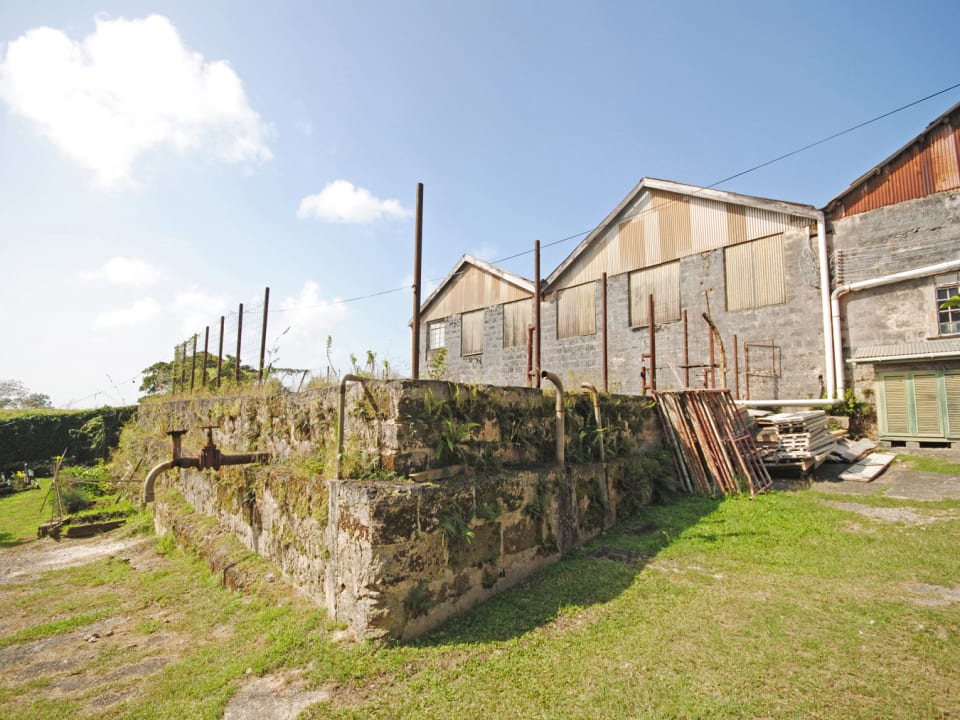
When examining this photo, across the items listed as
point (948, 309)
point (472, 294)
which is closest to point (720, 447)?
point (948, 309)

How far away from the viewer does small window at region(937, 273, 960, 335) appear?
10.6 meters

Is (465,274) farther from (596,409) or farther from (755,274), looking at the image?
(596,409)

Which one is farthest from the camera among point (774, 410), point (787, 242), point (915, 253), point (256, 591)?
point (787, 242)

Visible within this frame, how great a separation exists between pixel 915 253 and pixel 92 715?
15.7 meters

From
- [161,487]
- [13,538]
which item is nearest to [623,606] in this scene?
[161,487]

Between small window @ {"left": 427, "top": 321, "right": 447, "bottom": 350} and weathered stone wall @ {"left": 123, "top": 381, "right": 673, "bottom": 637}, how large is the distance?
16.3 meters

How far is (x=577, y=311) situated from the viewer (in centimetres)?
1766

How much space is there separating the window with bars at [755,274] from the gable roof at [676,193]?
0.78 m

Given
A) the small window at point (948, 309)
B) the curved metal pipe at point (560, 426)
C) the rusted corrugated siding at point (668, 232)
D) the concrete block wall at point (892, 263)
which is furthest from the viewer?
the rusted corrugated siding at point (668, 232)

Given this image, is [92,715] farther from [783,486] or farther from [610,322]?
[610,322]

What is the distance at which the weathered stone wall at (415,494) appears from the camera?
3291mm

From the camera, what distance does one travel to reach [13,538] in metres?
8.45

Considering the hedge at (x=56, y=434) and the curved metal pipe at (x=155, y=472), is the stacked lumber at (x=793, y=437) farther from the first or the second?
the hedge at (x=56, y=434)

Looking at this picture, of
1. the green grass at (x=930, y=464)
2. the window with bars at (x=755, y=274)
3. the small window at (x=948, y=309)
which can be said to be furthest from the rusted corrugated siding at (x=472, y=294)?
the green grass at (x=930, y=464)
